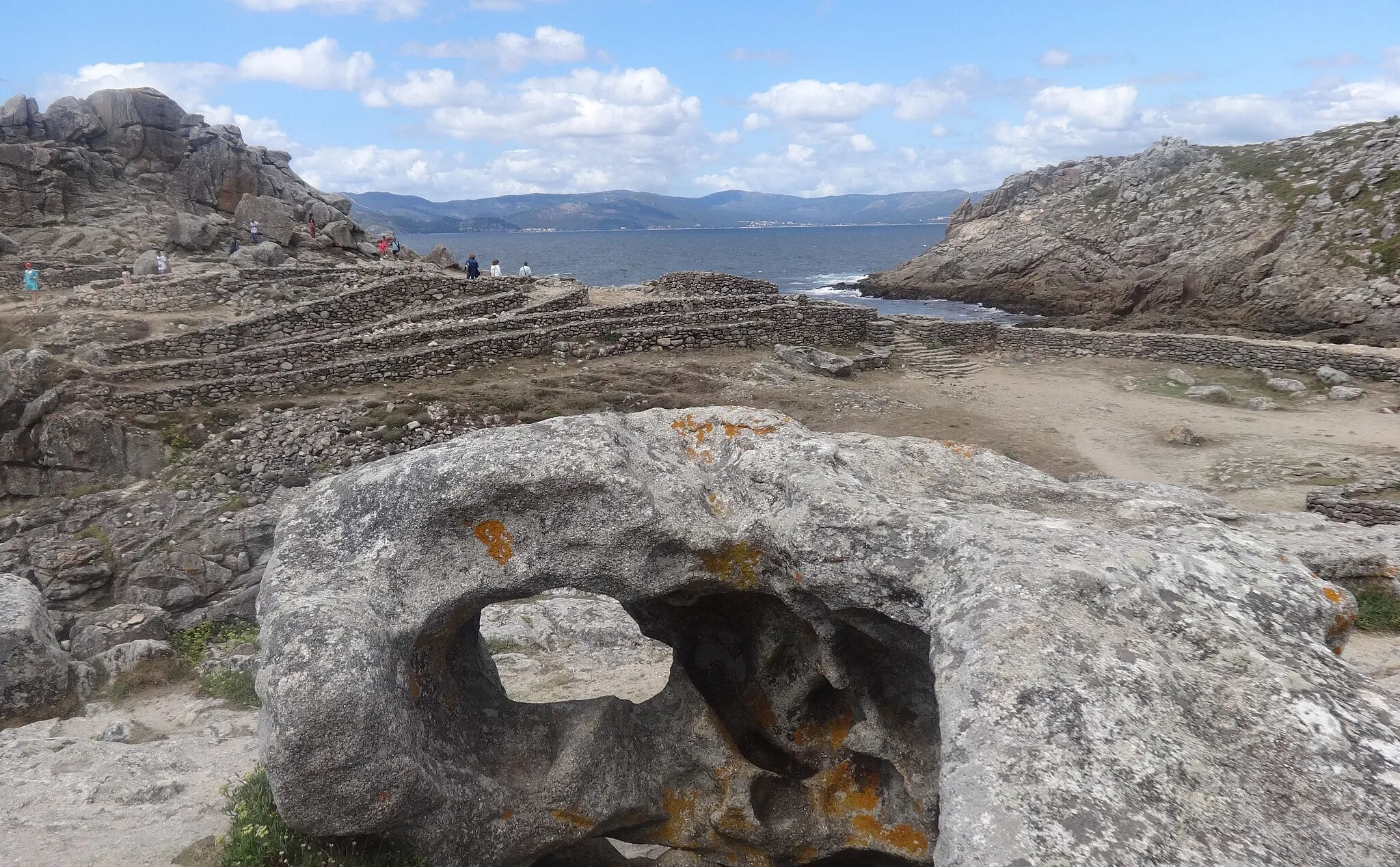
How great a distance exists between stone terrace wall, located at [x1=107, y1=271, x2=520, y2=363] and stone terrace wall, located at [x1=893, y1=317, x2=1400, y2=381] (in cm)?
1783

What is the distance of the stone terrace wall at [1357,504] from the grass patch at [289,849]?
1566cm

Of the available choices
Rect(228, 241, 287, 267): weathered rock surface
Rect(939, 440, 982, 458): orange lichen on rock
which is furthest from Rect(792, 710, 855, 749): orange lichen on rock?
Rect(228, 241, 287, 267): weathered rock surface

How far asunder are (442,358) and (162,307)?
1018 centimetres

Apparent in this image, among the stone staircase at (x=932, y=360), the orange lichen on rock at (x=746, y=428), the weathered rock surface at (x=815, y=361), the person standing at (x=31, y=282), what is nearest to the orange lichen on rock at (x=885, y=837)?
the orange lichen on rock at (x=746, y=428)

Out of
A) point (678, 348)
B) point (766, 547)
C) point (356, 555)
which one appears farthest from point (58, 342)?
point (766, 547)

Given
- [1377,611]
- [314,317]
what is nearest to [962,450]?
[1377,611]

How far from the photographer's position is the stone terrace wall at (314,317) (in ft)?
77.3

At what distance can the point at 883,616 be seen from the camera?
16.8ft

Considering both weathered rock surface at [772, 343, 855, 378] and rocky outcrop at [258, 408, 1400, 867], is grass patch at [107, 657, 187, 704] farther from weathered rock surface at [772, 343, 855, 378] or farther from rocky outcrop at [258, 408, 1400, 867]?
weathered rock surface at [772, 343, 855, 378]

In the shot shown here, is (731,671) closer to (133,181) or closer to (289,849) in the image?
(289,849)

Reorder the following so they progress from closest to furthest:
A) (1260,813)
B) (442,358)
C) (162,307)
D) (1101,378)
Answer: (1260,813) < (442,358) < (162,307) < (1101,378)

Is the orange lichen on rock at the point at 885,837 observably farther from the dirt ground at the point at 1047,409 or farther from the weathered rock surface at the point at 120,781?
the dirt ground at the point at 1047,409

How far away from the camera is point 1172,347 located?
30.4 meters

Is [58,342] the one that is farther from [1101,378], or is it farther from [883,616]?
[1101,378]
